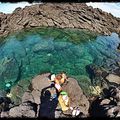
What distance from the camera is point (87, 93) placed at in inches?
437

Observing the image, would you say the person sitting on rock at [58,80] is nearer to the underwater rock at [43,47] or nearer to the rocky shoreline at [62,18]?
the underwater rock at [43,47]

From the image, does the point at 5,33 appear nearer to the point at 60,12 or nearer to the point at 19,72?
the point at 60,12

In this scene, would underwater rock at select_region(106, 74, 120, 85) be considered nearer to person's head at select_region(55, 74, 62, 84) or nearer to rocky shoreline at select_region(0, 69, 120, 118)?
rocky shoreline at select_region(0, 69, 120, 118)

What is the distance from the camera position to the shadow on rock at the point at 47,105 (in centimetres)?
947

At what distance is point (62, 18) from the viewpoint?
55.2ft

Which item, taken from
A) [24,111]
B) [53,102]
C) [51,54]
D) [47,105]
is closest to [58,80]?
[53,102]

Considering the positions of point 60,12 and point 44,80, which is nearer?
point 44,80

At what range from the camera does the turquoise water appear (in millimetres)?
11641

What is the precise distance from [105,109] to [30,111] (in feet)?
7.96

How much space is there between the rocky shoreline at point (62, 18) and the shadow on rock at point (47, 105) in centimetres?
626

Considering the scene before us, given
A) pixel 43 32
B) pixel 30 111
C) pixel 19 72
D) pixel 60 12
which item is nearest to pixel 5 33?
pixel 43 32

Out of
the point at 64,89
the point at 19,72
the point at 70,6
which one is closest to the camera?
the point at 64,89

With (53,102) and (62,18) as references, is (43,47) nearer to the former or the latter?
(53,102)

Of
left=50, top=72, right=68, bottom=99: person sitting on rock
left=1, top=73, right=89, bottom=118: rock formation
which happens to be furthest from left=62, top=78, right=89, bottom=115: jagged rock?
left=50, top=72, right=68, bottom=99: person sitting on rock
